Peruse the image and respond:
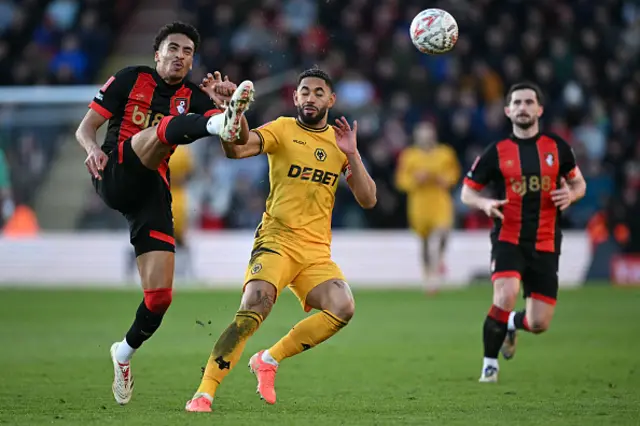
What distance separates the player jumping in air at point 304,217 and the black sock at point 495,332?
181 cm

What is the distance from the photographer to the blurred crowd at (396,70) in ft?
67.5

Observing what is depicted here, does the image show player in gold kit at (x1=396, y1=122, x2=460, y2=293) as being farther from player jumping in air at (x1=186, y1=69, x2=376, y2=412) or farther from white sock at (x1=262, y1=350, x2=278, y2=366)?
white sock at (x1=262, y1=350, x2=278, y2=366)

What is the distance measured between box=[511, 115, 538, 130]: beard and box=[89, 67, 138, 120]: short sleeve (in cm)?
328

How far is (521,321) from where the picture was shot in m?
9.45

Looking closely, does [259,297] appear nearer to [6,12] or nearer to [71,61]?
[71,61]

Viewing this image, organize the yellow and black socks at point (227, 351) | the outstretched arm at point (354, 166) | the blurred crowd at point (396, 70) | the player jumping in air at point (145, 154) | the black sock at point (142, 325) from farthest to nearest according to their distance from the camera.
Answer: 1. the blurred crowd at point (396, 70)
2. the black sock at point (142, 325)
3. the outstretched arm at point (354, 166)
4. the player jumping in air at point (145, 154)
5. the yellow and black socks at point (227, 351)

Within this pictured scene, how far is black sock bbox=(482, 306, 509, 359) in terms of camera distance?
350 inches

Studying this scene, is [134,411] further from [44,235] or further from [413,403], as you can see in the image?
[44,235]

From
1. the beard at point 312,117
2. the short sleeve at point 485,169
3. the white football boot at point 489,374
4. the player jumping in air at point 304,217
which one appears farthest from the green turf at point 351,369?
the beard at point 312,117

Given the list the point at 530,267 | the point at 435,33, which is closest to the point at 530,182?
the point at 530,267

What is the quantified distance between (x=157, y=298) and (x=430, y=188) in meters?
11.3

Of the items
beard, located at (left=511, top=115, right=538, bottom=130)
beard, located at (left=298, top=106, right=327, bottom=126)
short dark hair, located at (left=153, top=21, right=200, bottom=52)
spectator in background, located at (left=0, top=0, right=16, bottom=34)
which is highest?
spectator in background, located at (left=0, top=0, right=16, bottom=34)

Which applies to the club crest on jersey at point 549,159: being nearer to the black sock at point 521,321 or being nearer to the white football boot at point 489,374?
the black sock at point 521,321

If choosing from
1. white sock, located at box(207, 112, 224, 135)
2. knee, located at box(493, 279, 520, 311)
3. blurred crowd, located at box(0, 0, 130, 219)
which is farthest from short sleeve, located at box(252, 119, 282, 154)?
blurred crowd, located at box(0, 0, 130, 219)
